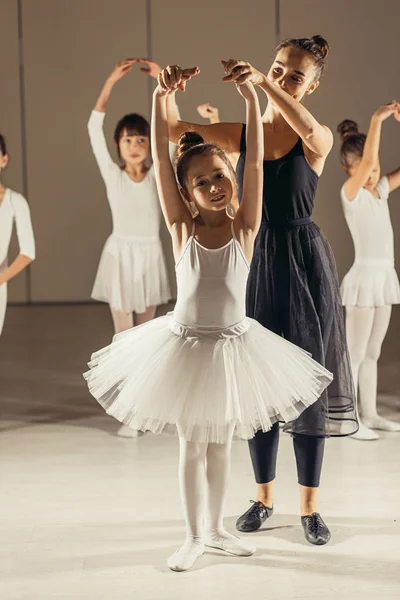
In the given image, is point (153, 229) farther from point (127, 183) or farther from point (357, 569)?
point (357, 569)

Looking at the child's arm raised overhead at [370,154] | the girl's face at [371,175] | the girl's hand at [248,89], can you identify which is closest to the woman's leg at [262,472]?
the girl's hand at [248,89]

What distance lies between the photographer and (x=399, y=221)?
26.7ft

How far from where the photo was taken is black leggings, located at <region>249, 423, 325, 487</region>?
9.50 ft

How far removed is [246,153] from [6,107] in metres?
5.60

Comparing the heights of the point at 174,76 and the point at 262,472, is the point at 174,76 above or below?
above

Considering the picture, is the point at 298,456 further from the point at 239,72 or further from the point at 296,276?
the point at 239,72

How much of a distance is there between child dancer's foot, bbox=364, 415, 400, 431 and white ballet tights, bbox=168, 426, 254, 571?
59.1 inches

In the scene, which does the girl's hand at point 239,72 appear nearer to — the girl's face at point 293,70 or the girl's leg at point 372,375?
the girl's face at point 293,70

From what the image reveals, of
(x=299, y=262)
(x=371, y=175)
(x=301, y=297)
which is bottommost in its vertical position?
(x=301, y=297)

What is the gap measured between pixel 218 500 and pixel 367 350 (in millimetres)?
1687

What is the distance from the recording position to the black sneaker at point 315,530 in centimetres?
284

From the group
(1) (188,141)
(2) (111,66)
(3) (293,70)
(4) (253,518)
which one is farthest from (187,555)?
(2) (111,66)

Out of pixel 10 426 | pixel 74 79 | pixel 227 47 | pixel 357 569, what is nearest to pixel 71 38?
pixel 74 79

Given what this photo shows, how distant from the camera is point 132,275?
4398 millimetres
